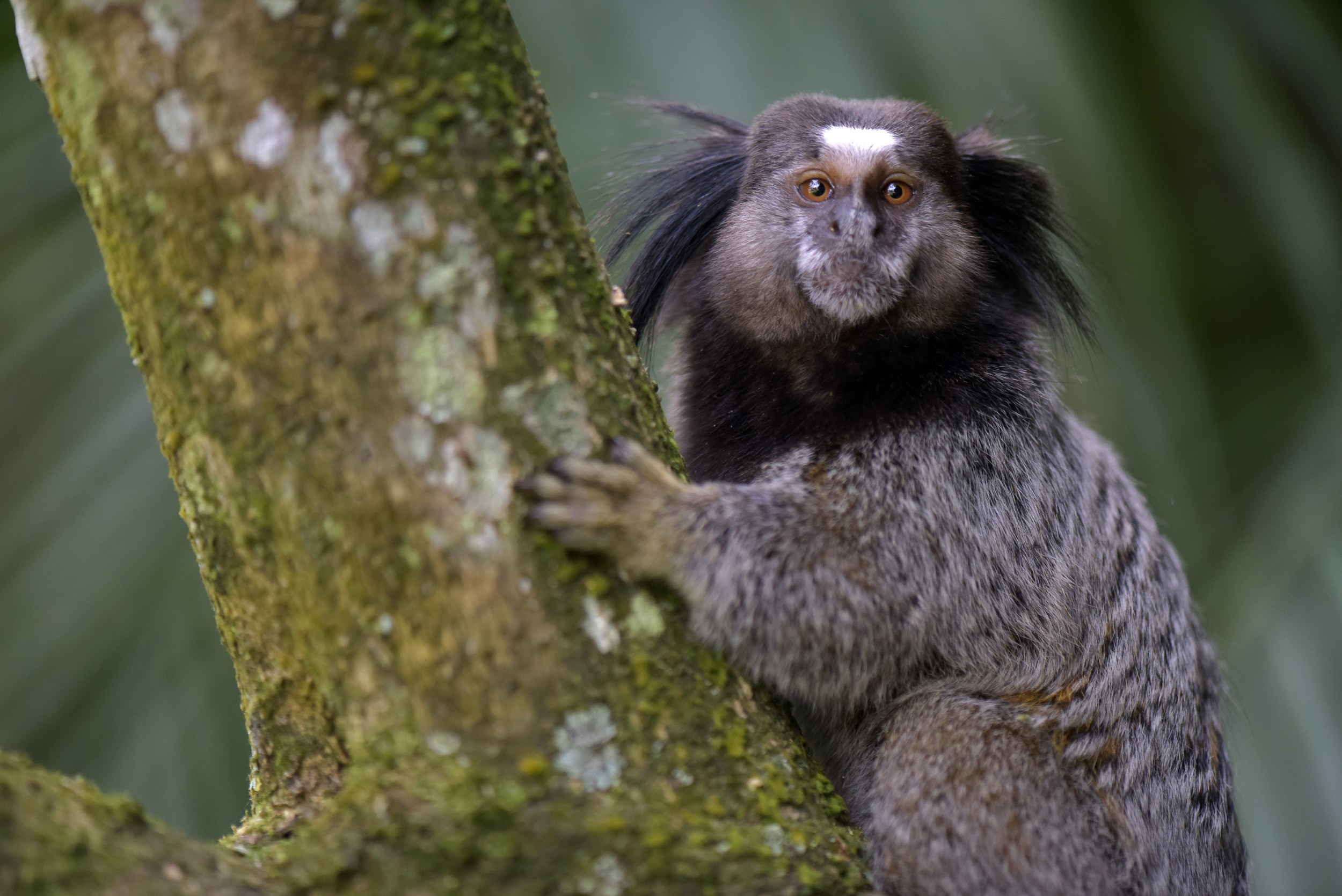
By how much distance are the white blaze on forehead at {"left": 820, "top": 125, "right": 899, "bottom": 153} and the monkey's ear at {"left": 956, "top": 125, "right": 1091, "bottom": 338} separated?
1.07 ft

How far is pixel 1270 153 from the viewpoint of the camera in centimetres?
412

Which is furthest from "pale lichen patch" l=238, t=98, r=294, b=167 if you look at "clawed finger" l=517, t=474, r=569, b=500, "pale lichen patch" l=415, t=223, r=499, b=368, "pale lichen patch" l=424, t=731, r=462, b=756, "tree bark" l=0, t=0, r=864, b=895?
"pale lichen patch" l=424, t=731, r=462, b=756

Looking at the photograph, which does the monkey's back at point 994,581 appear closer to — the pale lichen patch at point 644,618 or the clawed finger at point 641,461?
the clawed finger at point 641,461

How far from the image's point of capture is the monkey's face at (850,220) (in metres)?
2.87

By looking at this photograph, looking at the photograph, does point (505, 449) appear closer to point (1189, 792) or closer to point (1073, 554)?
point (1073, 554)

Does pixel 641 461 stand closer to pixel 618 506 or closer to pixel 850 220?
pixel 618 506

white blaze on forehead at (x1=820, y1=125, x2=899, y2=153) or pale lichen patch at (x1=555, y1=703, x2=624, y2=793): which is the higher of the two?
white blaze on forehead at (x1=820, y1=125, x2=899, y2=153)

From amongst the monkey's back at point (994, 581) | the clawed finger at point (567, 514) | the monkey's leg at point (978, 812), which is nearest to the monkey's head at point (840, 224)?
the monkey's back at point (994, 581)

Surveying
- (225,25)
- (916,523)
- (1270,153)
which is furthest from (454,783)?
(1270,153)

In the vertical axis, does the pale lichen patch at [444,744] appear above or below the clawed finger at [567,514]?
below

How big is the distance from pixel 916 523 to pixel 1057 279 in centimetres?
104

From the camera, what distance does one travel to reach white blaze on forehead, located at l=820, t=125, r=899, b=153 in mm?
2986

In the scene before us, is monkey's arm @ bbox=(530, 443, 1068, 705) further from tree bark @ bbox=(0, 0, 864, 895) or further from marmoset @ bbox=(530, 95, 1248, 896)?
tree bark @ bbox=(0, 0, 864, 895)

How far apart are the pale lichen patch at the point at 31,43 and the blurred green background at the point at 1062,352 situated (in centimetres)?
171
